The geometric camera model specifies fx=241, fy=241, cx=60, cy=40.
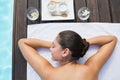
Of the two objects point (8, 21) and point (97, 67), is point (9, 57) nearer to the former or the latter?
point (8, 21)

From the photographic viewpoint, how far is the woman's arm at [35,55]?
125 cm

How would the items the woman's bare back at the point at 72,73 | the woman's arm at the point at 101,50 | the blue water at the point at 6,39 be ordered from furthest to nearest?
1. the blue water at the point at 6,39
2. the woman's arm at the point at 101,50
3. the woman's bare back at the point at 72,73

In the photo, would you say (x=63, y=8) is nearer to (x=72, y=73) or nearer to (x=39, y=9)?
(x=39, y=9)

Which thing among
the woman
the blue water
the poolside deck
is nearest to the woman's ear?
the woman

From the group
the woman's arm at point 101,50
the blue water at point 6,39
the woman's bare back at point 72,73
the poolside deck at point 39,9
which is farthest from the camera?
the blue water at point 6,39

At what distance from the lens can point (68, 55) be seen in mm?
1223

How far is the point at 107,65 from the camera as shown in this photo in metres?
1.38

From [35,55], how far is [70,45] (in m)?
0.22

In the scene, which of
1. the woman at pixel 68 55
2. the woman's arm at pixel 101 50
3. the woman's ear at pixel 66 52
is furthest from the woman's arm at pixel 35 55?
the woman's arm at pixel 101 50

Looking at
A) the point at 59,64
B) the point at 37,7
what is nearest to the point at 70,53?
the point at 59,64

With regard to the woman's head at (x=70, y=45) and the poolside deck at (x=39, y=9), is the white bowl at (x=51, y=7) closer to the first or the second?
the poolside deck at (x=39, y=9)

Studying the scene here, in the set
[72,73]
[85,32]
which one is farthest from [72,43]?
[85,32]

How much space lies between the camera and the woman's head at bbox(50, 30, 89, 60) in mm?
1196

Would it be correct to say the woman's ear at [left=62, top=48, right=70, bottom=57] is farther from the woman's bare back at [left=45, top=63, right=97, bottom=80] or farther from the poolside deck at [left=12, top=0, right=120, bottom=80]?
the poolside deck at [left=12, top=0, right=120, bottom=80]
